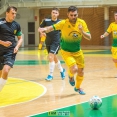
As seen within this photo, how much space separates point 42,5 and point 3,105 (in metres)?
26.6

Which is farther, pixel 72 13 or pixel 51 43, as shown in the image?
pixel 51 43

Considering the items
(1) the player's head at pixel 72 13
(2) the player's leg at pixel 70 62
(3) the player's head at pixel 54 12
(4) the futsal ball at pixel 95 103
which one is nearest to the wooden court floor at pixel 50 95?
(4) the futsal ball at pixel 95 103

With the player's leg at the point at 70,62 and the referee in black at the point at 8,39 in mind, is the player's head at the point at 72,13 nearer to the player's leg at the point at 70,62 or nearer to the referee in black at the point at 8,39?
the player's leg at the point at 70,62

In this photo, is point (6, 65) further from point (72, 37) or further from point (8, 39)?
point (72, 37)

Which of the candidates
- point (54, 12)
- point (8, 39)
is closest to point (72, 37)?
point (8, 39)

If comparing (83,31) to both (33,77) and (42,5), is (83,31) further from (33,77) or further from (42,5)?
(42,5)

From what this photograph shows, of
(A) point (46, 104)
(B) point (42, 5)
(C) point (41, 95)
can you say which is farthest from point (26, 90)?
(B) point (42, 5)

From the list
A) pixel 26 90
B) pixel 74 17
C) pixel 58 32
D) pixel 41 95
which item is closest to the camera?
pixel 74 17

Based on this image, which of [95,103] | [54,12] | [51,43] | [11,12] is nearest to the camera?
[95,103]

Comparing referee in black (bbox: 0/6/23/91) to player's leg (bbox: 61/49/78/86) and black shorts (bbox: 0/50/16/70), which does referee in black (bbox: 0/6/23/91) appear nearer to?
black shorts (bbox: 0/50/16/70)

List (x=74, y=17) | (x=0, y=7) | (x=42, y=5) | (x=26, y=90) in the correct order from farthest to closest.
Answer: (x=0, y=7) → (x=42, y=5) → (x=26, y=90) → (x=74, y=17)

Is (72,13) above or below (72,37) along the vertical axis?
above

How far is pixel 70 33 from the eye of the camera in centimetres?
837

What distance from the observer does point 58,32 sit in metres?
11.7
